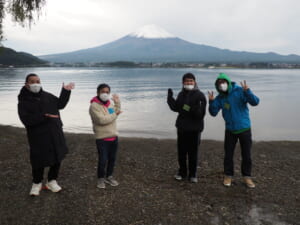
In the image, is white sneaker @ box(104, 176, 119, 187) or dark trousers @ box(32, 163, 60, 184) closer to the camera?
dark trousers @ box(32, 163, 60, 184)

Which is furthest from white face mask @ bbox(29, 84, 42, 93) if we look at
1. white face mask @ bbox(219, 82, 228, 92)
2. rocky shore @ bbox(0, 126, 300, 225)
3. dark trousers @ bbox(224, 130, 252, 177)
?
dark trousers @ bbox(224, 130, 252, 177)

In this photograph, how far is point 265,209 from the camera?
4207 mm

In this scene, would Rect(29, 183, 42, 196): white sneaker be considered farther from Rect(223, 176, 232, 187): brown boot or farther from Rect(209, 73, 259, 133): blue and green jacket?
Rect(209, 73, 259, 133): blue and green jacket

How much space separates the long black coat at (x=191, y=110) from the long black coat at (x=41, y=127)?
2.09 metres

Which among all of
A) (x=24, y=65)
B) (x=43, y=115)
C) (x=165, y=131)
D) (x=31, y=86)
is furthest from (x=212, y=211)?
(x=24, y=65)

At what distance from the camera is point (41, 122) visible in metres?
3.97

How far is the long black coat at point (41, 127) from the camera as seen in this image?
3910 mm

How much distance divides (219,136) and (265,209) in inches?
355

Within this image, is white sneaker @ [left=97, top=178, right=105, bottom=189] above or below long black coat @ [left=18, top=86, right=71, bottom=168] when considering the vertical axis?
below

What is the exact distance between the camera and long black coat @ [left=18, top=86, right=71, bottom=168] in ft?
12.8

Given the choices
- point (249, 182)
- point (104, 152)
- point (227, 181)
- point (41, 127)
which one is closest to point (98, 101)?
point (104, 152)

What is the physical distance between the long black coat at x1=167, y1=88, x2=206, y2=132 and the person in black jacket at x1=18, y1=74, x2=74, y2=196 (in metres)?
1.98

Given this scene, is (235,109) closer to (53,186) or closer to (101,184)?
(101,184)

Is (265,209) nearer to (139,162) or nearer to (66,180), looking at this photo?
(139,162)
